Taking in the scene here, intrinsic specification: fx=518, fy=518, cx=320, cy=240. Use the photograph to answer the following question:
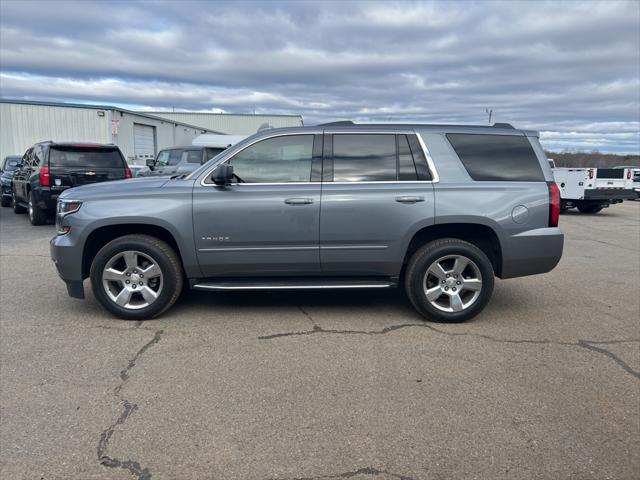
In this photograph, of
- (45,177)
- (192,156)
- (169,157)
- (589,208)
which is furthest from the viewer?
(589,208)

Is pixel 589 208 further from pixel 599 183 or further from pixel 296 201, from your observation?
pixel 296 201

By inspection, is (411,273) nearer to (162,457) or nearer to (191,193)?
(191,193)

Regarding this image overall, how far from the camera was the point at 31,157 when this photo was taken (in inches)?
496

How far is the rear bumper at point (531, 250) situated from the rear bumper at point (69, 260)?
13.8ft

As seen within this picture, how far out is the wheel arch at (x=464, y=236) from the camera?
5219 millimetres

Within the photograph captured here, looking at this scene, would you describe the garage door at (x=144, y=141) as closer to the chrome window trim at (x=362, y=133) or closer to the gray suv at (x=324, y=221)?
the gray suv at (x=324, y=221)

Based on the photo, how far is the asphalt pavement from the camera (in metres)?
2.88

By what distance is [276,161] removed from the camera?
5152 millimetres

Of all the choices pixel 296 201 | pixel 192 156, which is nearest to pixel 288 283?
pixel 296 201

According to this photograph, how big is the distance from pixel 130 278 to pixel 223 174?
1.40 meters

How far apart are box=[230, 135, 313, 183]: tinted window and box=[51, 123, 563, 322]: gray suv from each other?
0.01 m

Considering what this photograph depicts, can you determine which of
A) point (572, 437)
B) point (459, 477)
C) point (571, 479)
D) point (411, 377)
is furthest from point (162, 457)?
point (572, 437)

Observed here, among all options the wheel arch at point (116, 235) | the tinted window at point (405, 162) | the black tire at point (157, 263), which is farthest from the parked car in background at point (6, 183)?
the tinted window at point (405, 162)

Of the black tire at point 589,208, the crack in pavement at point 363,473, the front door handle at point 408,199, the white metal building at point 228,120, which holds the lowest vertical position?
the crack in pavement at point 363,473
